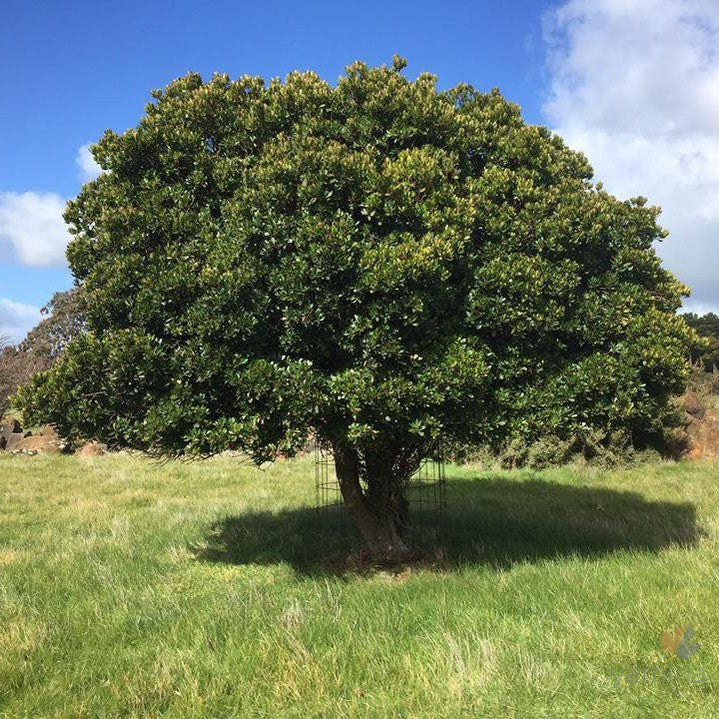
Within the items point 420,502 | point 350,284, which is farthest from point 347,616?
point 420,502

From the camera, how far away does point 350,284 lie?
7.94 metres

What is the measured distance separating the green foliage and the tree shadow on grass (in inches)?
86.7

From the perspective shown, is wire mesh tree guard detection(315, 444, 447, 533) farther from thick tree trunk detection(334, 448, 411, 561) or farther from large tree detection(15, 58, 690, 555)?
large tree detection(15, 58, 690, 555)

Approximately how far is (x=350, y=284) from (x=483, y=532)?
22.4ft

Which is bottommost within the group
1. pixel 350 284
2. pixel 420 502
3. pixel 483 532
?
pixel 483 532

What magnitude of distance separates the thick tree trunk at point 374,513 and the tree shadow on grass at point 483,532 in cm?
45

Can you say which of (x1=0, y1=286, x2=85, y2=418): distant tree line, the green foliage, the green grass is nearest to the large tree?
the green foliage

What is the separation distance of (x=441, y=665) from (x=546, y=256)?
622 cm

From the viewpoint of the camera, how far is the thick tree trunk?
417 inches

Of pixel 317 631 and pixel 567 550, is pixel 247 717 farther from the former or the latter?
pixel 567 550

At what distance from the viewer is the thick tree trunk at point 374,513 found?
417 inches

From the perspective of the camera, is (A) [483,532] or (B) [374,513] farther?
(A) [483,532]

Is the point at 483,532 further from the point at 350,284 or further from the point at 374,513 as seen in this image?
the point at 350,284

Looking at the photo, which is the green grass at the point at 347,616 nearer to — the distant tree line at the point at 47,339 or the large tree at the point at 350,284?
the large tree at the point at 350,284
